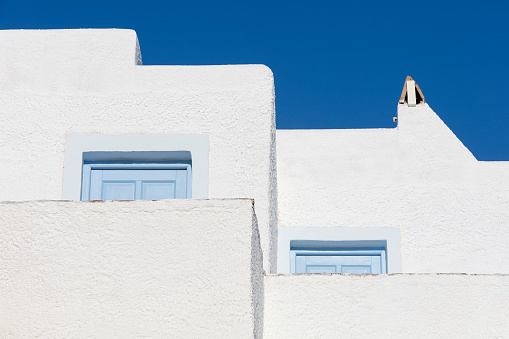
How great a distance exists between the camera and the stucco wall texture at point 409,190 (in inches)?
384

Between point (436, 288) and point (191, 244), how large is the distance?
6.31ft

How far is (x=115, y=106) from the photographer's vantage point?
852 centimetres

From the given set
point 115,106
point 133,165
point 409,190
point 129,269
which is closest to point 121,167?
point 133,165

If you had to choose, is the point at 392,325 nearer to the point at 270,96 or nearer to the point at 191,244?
the point at 191,244

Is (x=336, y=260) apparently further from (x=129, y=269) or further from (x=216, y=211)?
(x=129, y=269)

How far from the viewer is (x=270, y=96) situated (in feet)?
27.8

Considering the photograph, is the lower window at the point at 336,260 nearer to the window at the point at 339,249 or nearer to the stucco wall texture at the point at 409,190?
the window at the point at 339,249

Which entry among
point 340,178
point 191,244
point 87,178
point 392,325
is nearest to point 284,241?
point 340,178

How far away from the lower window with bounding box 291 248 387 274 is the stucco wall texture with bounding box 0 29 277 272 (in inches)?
63.7

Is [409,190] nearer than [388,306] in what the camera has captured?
No

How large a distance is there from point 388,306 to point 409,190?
387 cm

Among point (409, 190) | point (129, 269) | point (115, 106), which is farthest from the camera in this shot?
point (409, 190)

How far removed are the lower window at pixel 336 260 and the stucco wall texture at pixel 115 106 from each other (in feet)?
5.31

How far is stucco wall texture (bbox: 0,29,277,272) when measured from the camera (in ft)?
26.9
